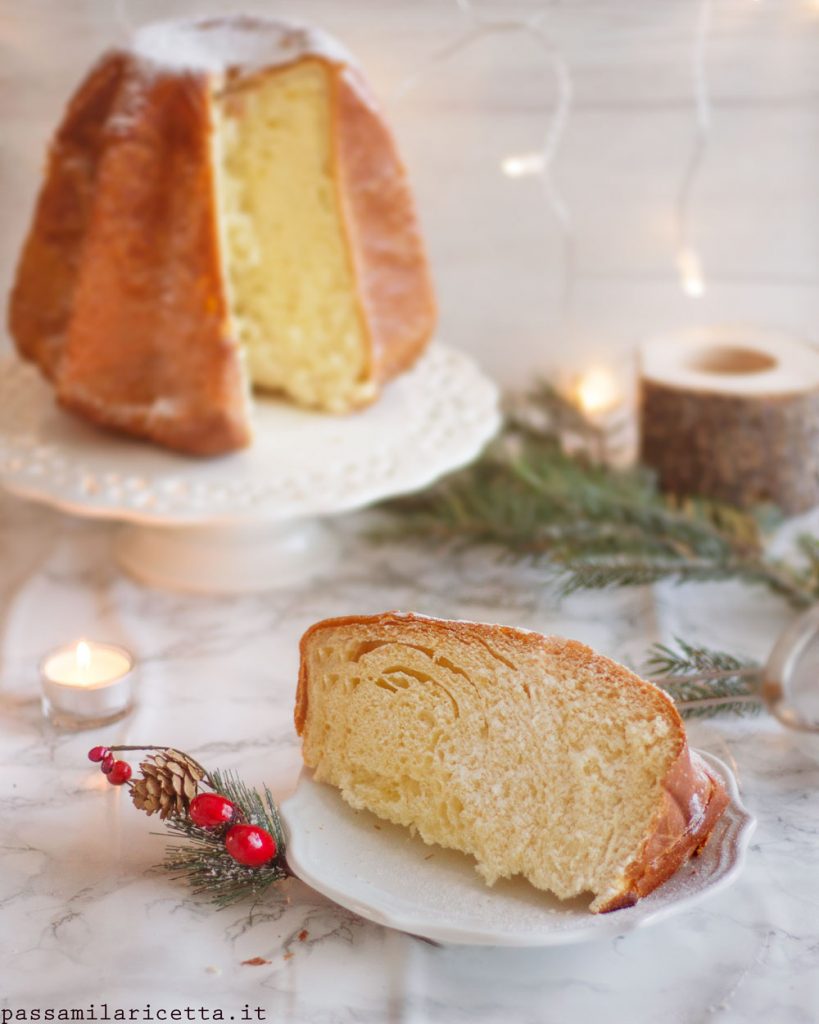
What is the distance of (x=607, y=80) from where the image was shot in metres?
1.63

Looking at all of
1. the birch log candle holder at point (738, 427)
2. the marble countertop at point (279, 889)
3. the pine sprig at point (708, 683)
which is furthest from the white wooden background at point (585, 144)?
the pine sprig at point (708, 683)

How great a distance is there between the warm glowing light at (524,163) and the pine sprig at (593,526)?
0.43 metres

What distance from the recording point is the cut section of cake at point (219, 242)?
4.16ft

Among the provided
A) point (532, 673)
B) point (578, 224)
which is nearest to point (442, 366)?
point (578, 224)

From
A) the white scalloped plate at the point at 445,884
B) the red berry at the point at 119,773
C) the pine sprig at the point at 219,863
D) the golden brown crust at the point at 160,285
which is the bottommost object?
the pine sprig at the point at 219,863

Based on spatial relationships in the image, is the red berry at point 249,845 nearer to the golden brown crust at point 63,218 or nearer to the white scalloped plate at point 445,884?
the white scalloped plate at point 445,884

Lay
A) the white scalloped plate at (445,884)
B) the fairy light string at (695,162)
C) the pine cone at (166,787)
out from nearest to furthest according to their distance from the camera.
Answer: the white scalloped plate at (445,884) → the pine cone at (166,787) → the fairy light string at (695,162)

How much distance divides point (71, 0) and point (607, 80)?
73 centimetres

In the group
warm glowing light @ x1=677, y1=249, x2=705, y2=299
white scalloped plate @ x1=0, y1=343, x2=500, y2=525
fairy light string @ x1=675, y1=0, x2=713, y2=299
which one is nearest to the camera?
white scalloped plate @ x1=0, y1=343, x2=500, y2=525

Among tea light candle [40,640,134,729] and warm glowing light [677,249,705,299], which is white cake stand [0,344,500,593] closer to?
tea light candle [40,640,134,729]

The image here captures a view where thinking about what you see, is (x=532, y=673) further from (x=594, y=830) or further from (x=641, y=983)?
(x=641, y=983)

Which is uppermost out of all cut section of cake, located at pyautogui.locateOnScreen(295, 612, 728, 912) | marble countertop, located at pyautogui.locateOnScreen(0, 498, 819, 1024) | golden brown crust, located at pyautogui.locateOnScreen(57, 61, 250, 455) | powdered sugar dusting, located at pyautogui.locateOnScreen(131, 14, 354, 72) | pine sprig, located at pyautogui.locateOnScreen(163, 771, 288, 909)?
powdered sugar dusting, located at pyautogui.locateOnScreen(131, 14, 354, 72)

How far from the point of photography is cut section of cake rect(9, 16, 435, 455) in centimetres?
127

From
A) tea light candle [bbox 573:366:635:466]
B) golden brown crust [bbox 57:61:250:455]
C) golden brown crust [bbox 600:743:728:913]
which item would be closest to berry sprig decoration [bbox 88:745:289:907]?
golden brown crust [bbox 600:743:728:913]
